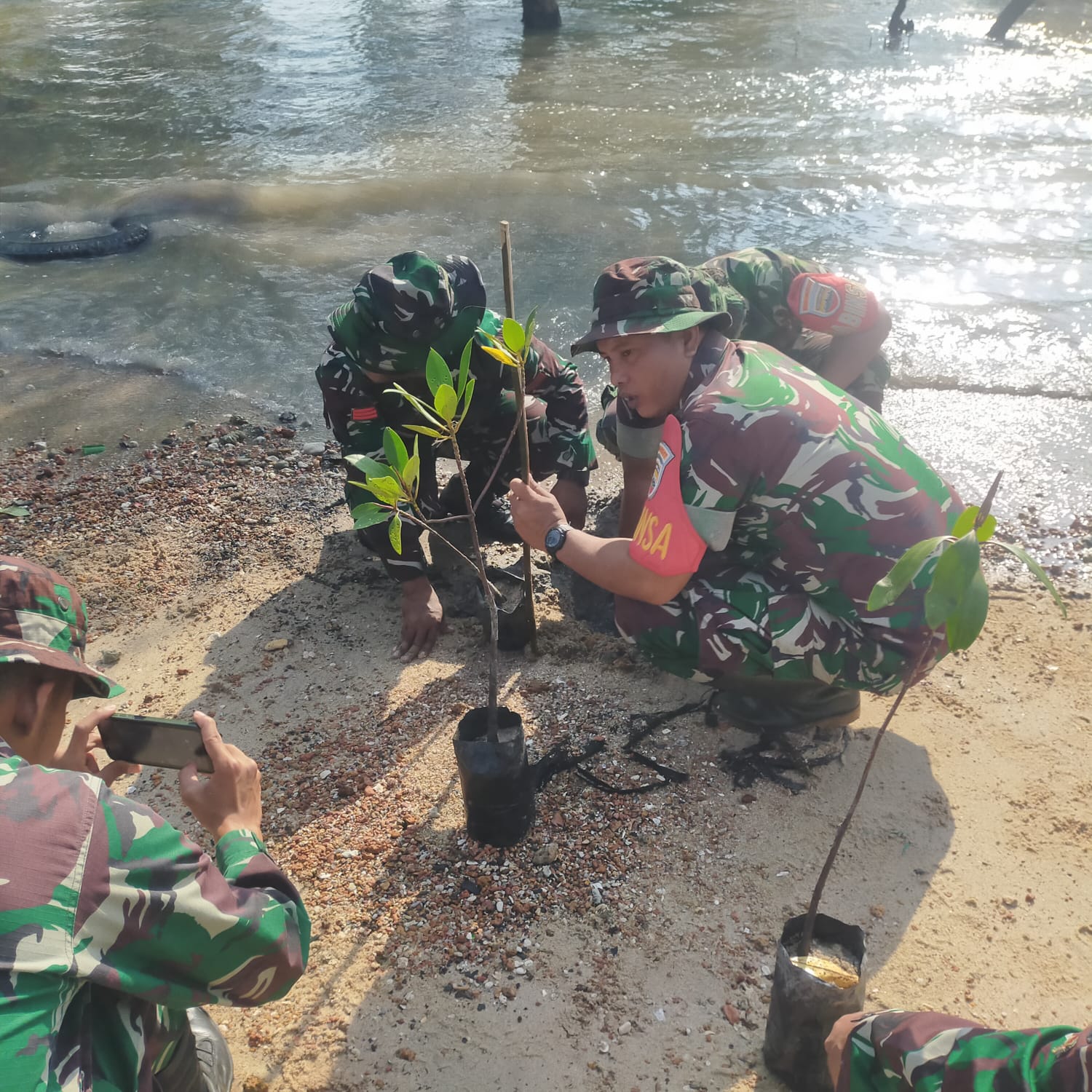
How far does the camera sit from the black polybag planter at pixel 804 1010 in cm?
188

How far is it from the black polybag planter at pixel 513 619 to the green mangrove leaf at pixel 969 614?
1.79 m

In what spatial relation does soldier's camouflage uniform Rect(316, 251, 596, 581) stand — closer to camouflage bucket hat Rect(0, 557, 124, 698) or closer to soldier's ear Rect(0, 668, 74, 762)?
camouflage bucket hat Rect(0, 557, 124, 698)

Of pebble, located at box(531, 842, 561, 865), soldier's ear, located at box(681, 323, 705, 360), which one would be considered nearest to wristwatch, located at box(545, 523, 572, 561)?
soldier's ear, located at box(681, 323, 705, 360)

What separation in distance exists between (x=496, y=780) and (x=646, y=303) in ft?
4.45

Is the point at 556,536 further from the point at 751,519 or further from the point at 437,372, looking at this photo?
the point at 437,372

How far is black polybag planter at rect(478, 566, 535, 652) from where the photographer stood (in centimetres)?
321

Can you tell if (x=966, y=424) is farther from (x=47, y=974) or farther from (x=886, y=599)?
(x=47, y=974)

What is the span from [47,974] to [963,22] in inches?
671

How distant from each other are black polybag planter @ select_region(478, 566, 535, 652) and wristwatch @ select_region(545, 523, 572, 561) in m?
0.43

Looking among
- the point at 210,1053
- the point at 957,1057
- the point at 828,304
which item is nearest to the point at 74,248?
the point at 828,304

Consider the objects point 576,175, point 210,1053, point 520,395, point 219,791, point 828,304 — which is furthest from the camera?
point 576,175

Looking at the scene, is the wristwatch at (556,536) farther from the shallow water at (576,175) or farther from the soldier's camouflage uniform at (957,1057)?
the shallow water at (576,175)

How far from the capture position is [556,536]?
2656 mm

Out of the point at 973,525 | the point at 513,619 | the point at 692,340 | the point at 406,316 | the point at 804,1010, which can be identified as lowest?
the point at 513,619
